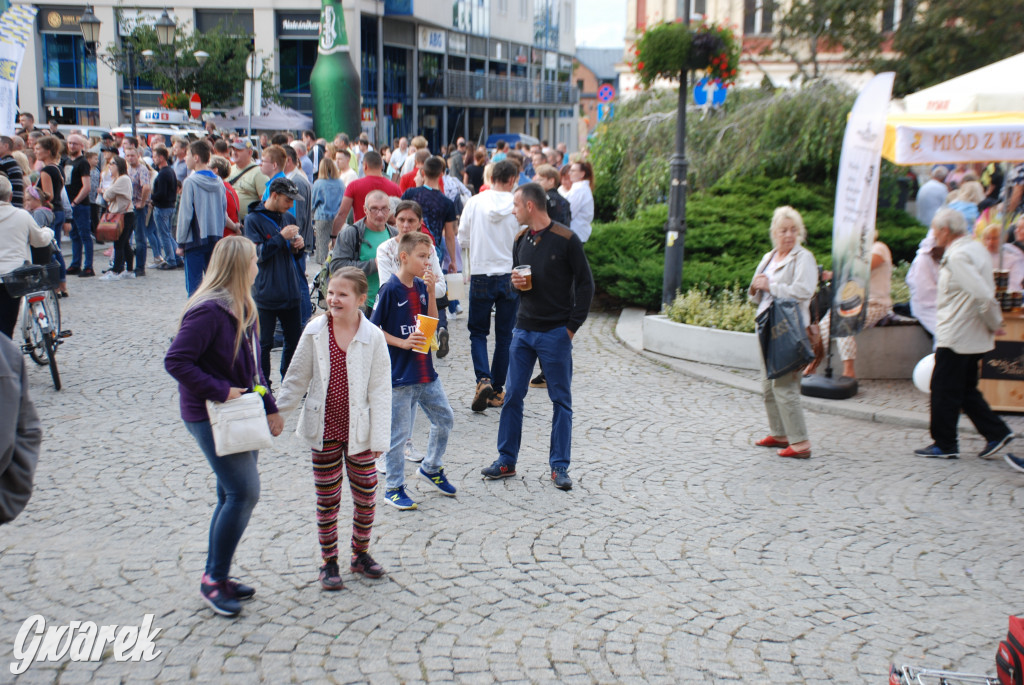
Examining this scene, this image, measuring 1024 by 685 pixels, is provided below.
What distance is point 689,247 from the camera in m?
12.1

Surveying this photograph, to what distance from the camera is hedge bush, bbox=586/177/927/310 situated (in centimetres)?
1151

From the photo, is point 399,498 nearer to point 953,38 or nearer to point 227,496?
point 227,496

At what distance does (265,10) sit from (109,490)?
137ft

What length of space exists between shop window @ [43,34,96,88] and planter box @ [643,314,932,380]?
41627 millimetres

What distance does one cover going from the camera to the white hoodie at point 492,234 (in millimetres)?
8023

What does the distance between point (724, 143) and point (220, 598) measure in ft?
40.1

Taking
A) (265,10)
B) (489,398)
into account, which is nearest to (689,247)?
(489,398)

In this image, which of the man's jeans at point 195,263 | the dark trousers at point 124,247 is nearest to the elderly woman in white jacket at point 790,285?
the man's jeans at point 195,263

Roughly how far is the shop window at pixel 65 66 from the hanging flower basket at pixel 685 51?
1579 inches

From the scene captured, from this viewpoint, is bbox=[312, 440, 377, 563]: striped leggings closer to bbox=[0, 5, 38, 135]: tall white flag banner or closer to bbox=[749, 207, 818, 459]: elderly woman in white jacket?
bbox=[749, 207, 818, 459]: elderly woman in white jacket

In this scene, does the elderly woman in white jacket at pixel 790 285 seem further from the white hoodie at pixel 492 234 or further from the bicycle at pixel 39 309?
the bicycle at pixel 39 309

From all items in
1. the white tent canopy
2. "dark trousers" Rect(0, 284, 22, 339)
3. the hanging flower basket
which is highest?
the hanging flower basket

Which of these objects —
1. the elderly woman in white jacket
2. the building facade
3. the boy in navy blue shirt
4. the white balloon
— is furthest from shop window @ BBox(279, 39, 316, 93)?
the boy in navy blue shirt

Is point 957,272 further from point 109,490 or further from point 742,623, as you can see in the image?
point 109,490
